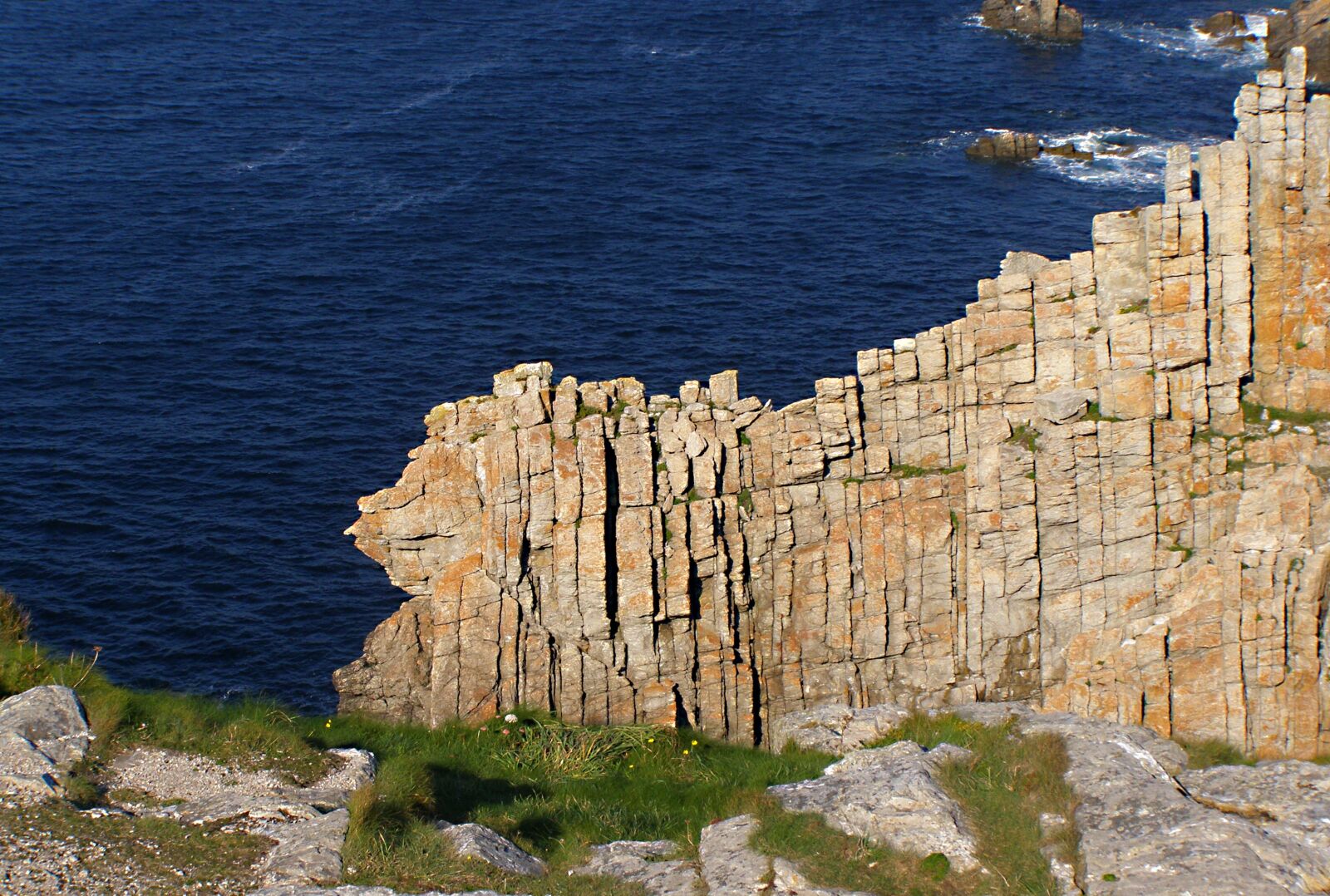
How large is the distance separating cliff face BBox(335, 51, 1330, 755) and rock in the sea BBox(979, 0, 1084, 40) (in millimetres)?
117347

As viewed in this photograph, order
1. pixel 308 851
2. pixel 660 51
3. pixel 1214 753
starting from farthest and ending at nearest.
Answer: pixel 660 51
pixel 1214 753
pixel 308 851

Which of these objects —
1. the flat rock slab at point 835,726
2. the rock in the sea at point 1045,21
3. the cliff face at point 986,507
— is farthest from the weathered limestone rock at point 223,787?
the rock in the sea at point 1045,21

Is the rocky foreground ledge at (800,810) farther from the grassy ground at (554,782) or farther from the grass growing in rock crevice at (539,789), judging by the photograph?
the grass growing in rock crevice at (539,789)

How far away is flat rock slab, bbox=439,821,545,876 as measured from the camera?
3189cm

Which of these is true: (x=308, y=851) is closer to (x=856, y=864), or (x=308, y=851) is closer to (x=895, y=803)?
(x=856, y=864)

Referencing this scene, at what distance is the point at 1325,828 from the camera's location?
105 feet

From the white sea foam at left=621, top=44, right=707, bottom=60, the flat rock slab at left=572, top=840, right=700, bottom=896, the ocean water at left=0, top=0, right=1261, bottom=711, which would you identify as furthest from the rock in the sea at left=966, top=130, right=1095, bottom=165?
the flat rock slab at left=572, top=840, right=700, bottom=896

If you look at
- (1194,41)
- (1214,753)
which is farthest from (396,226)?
(1194,41)

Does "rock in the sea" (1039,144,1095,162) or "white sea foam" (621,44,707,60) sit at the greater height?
"white sea foam" (621,44,707,60)

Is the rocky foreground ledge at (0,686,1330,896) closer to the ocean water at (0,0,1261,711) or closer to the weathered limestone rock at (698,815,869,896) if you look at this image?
the weathered limestone rock at (698,815,869,896)

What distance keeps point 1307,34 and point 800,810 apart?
135m

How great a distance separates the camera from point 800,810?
113 ft

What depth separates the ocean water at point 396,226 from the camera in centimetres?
7800

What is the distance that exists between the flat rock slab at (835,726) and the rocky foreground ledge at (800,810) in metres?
7.75
